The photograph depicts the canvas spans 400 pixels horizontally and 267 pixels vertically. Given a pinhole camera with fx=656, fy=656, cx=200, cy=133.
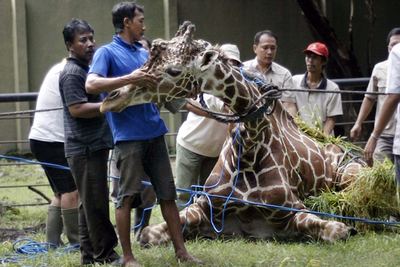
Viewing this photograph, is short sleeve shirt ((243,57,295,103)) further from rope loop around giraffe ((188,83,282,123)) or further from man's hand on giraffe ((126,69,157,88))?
man's hand on giraffe ((126,69,157,88))

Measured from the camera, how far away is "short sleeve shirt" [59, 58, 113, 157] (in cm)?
469

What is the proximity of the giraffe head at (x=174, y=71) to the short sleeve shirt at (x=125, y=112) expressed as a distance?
0.56 ft

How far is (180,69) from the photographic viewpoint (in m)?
4.61

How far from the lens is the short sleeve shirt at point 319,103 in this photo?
274 inches

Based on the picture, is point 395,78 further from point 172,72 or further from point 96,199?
point 96,199

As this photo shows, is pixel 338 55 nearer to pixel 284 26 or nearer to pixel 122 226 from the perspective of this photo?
pixel 284 26

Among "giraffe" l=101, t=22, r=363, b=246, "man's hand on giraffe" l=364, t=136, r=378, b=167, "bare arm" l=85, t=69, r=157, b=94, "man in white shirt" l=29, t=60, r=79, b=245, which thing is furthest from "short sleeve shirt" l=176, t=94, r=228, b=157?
"bare arm" l=85, t=69, r=157, b=94

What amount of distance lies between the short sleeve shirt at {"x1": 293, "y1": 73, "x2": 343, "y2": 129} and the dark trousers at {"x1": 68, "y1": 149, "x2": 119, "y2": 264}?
2877 mm

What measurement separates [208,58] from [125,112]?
0.74 meters

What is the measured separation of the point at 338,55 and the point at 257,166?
5.97m

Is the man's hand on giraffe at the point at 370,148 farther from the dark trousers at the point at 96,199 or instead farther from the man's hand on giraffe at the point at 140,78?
the dark trousers at the point at 96,199

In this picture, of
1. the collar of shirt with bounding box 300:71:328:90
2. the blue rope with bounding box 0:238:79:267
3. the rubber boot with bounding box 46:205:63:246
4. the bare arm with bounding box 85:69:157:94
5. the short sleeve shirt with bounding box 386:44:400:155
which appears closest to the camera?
the short sleeve shirt with bounding box 386:44:400:155

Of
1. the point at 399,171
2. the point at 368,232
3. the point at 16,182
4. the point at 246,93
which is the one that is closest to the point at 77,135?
the point at 246,93

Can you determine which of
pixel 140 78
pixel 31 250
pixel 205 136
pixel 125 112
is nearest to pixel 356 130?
pixel 205 136
